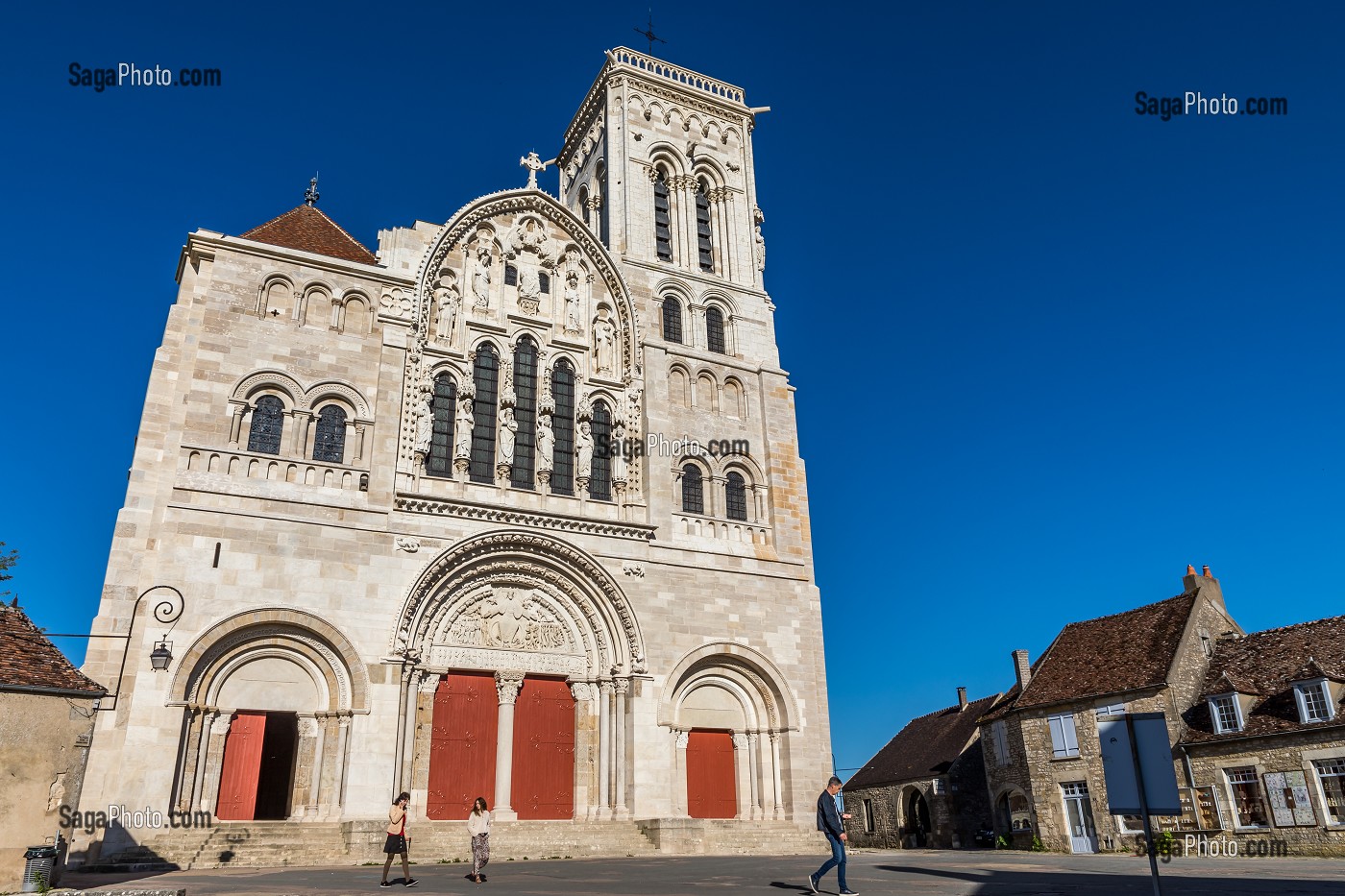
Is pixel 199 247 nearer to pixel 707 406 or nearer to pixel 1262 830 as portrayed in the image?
pixel 707 406

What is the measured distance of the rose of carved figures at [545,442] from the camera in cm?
2256

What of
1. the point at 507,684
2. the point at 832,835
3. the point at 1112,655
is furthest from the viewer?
the point at 1112,655

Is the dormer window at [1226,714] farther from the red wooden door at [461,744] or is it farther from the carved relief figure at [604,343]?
the red wooden door at [461,744]

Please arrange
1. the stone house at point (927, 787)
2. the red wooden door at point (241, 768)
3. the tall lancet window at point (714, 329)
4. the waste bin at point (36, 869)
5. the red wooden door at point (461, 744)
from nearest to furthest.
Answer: the waste bin at point (36, 869), the red wooden door at point (241, 768), the red wooden door at point (461, 744), the tall lancet window at point (714, 329), the stone house at point (927, 787)

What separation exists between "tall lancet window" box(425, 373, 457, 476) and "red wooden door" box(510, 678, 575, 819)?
521cm

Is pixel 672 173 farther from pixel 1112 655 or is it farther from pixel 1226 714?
pixel 1226 714

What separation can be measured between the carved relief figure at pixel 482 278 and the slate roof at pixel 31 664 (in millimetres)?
12795

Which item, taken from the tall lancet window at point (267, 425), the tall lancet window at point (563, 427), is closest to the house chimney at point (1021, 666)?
the tall lancet window at point (563, 427)

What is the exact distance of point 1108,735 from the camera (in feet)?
24.6

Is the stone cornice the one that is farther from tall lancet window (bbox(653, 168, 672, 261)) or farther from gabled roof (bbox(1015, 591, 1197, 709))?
Result: gabled roof (bbox(1015, 591, 1197, 709))

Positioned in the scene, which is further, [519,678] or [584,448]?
[584,448]

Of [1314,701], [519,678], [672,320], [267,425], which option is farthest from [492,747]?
[1314,701]

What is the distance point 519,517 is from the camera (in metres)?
21.6

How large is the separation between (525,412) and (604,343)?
3176 mm
